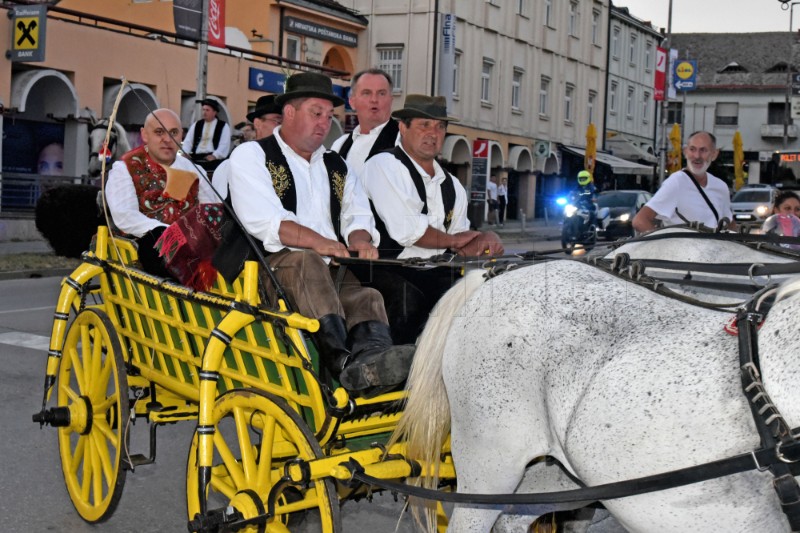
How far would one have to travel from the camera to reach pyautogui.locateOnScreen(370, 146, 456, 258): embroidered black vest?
5.29 meters

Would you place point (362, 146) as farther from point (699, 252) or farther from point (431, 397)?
point (431, 397)

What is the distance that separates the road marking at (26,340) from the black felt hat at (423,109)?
15.9 ft

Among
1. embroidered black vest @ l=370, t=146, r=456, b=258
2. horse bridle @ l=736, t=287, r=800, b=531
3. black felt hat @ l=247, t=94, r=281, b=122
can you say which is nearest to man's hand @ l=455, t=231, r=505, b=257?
embroidered black vest @ l=370, t=146, r=456, b=258

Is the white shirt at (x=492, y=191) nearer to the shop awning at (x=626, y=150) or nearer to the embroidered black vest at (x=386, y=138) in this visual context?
the shop awning at (x=626, y=150)

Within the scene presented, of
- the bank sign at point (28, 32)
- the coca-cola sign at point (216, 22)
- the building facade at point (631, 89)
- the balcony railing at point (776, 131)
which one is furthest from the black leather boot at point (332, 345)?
the balcony railing at point (776, 131)

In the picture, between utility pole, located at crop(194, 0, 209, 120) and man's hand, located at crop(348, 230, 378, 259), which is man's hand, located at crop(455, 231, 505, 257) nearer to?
man's hand, located at crop(348, 230, 378, 259)

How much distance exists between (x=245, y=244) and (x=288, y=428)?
101 centimetres

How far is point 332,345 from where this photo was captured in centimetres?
397

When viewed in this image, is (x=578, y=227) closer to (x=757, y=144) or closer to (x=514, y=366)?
(x=514, y=366)

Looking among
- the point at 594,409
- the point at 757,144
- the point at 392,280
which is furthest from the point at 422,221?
the point at 757,144

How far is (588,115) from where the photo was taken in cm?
4641

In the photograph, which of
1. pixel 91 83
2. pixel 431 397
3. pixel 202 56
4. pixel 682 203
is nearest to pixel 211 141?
pixel 682 203

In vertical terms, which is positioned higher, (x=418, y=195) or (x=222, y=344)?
(x=418, y=195)

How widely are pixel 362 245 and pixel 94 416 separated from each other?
1708mm
